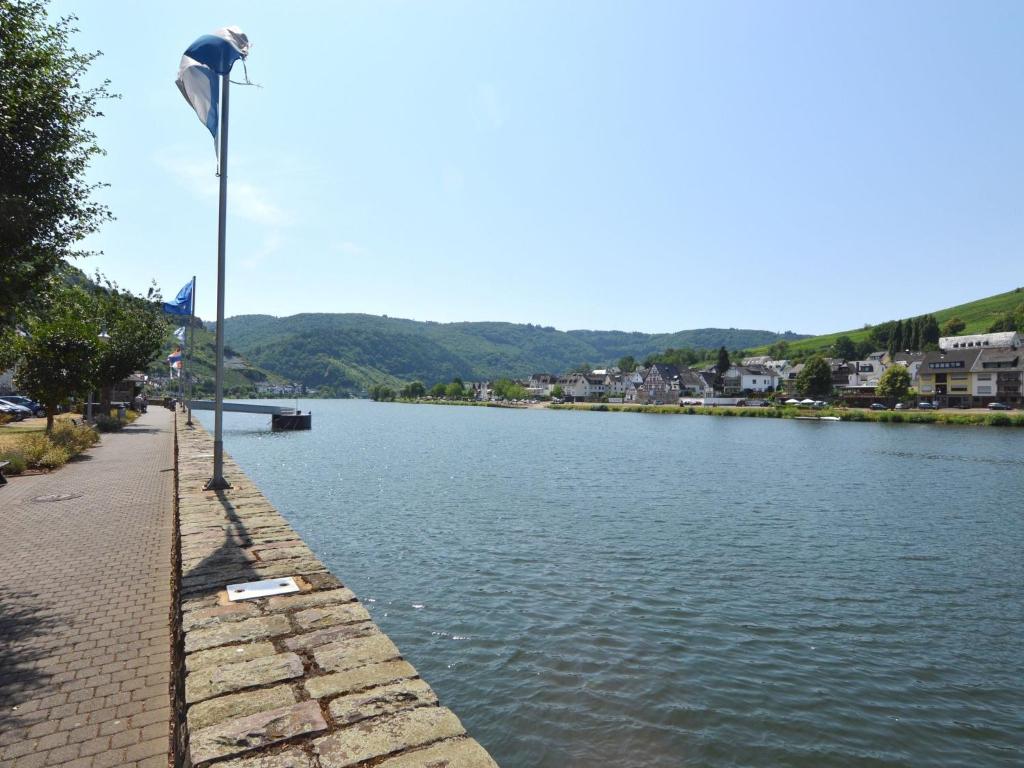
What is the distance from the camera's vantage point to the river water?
7.25 metres

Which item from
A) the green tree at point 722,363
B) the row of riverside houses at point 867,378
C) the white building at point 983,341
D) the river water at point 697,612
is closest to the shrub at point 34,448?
the river water at point 697,612

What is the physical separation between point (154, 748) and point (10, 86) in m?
9.19

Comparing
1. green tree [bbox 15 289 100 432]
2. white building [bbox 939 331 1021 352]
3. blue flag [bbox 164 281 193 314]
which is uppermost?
white building [bbox 939 331 1021 352]

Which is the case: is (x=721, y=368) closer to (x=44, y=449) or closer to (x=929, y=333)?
(x=929, y=333)

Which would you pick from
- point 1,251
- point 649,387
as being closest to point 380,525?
point 1,251

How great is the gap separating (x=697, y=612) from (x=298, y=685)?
9017mm

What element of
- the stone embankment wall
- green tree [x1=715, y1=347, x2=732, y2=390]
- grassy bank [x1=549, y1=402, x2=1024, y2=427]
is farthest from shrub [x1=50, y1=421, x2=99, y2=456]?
green tree [x1=715, y1=347, x2=732, y2=390]

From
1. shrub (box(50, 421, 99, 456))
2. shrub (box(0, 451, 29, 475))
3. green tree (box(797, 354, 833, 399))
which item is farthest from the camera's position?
green tree (box(797, 354, 833, 399))

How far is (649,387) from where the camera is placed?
525 ft

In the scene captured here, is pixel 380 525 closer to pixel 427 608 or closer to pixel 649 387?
pixel 427 608

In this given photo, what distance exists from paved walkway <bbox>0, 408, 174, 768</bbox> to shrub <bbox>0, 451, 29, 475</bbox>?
541cm

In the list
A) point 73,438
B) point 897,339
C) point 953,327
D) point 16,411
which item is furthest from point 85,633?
point 953,327

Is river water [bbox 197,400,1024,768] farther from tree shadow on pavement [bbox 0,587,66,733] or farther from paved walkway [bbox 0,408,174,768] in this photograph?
tree shadow on pavement [bbox 0,587,66,733]

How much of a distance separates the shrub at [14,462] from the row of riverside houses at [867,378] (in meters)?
120
